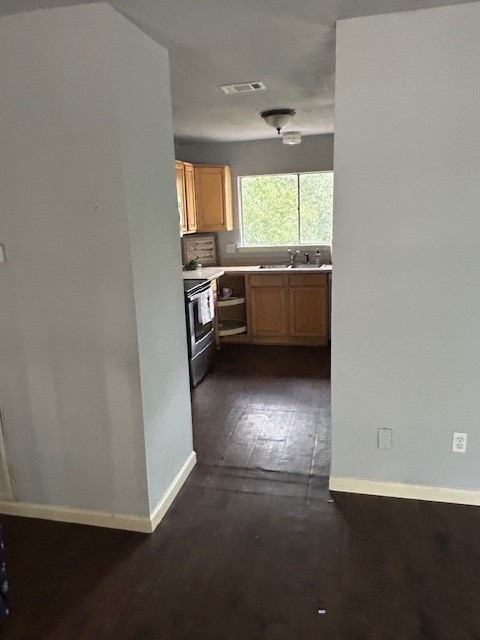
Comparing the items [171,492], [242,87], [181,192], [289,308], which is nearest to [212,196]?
[181,192]

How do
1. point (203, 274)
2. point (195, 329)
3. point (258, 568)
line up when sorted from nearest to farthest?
point (258, 568) < point (195, 329) < point (203, 274)

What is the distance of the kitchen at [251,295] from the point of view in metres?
4.09

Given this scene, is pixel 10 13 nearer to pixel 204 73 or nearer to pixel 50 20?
pixel 50 20

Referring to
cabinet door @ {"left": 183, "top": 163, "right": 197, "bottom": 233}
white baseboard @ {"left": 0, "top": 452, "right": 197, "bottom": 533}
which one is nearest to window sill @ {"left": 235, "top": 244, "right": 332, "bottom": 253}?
cabinet door @ {"left": 183, "top": 163, "right": 197, "bottom": 233}

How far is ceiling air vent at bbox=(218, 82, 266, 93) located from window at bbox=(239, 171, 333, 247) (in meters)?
2.61

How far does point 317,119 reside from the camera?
14.3 feet

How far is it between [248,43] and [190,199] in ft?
10.1

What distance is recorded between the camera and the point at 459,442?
2439 millimetres

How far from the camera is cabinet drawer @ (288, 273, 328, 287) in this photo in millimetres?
5195

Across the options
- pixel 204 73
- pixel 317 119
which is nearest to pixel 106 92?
pixel 204 73

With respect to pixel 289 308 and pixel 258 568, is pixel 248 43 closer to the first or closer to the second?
pixel 258 568

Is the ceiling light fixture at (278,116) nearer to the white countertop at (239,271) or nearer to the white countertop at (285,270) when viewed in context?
the white countertop at (239,271)

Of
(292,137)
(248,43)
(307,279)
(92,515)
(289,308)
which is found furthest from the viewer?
(289,308)

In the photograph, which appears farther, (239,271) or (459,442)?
(239,271)
